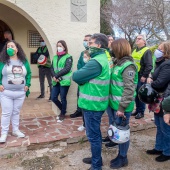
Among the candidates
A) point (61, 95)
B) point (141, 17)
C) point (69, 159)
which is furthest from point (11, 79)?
point (141, 17)

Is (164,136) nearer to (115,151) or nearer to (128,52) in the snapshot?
(115,151)

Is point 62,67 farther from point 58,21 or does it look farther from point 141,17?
point 141,17

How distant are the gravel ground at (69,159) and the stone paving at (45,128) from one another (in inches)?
4.9

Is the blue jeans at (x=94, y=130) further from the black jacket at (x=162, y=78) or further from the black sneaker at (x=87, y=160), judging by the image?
the black jacket at (x=162, y=78)

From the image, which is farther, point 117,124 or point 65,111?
point 65,111

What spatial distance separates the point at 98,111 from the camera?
3.04 meters

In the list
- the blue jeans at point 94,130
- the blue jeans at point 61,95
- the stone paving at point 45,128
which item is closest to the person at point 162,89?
the blue jeans at point 94,130

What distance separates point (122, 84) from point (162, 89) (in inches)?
24.8

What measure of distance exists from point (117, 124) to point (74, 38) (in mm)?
2643

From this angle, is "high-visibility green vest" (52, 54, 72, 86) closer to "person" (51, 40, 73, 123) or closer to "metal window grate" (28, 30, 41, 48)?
"person" (51, 40, 73, 123)

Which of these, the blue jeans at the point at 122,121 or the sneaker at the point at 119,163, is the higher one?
the blue jeans at the point at 122,121

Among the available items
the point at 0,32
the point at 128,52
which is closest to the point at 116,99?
the point at 128,52

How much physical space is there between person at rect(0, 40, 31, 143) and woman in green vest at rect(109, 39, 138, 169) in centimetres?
153

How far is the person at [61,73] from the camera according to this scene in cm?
473
